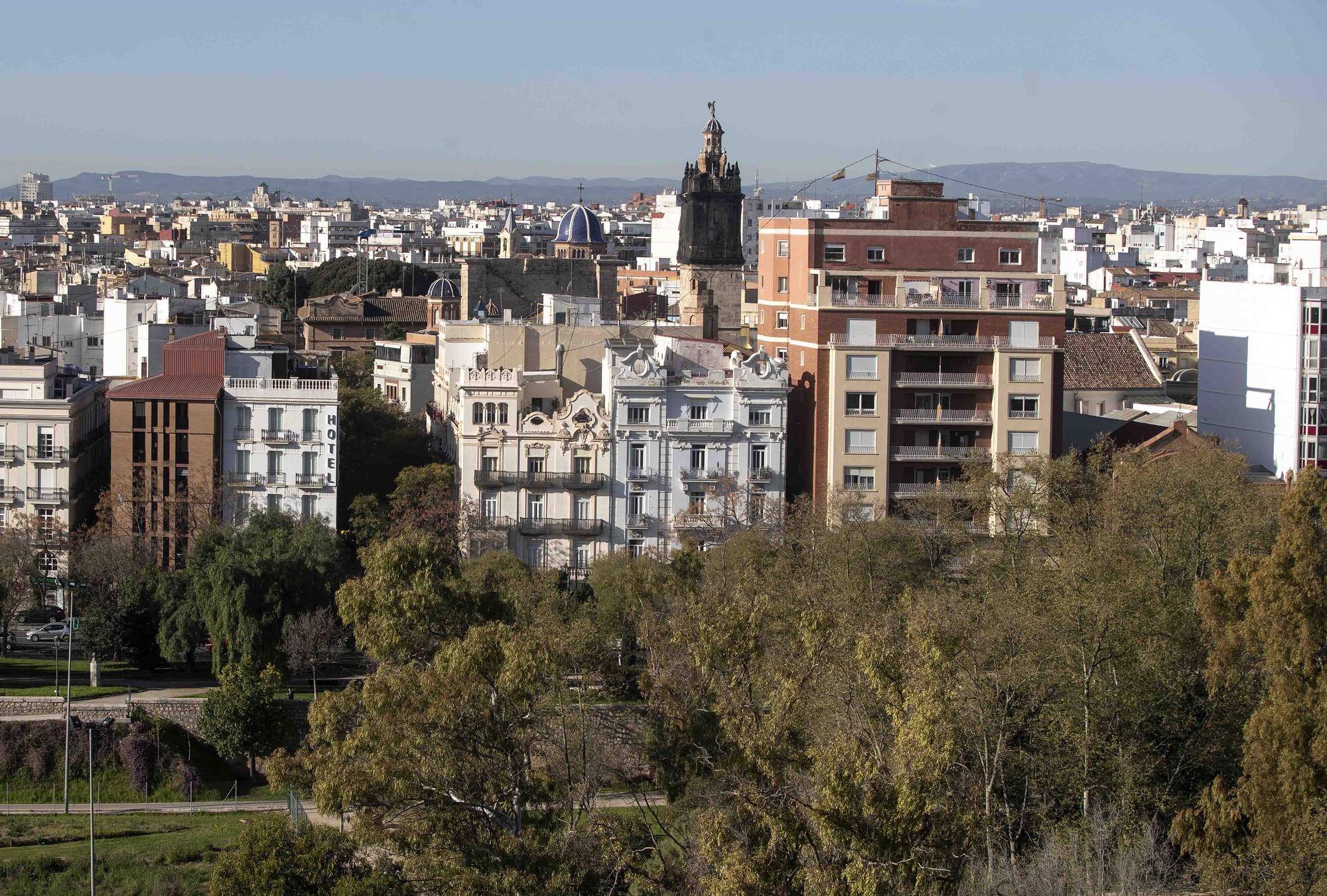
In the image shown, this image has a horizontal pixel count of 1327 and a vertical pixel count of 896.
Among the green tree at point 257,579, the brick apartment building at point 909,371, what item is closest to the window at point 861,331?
the brick apartment building at point 909,371

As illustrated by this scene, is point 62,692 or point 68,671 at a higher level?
point 68,671

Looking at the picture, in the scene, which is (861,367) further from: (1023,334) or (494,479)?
(494,479)

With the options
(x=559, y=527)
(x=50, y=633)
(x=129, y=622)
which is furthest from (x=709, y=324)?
(x=129, y=622)

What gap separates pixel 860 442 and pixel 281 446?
1314 cm

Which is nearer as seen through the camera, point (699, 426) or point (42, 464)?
point (699, 426)

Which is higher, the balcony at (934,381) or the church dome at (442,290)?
the church dome at (442,290)

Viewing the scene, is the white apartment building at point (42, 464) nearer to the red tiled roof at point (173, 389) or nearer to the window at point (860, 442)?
the red tiled roof at point (173, 389)

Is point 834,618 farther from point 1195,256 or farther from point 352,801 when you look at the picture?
point 1195,256

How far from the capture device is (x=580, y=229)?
416 ft

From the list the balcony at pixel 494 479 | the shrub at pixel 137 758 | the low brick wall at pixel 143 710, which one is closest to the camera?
the shrub at pixel 137 758

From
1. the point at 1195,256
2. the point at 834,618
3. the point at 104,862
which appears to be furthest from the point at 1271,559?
the point at 1195,256

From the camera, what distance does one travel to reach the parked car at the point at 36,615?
45.4m

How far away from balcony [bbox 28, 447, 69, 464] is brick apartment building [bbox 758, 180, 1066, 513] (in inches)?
655

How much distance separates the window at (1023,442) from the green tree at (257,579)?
50.6 ft
